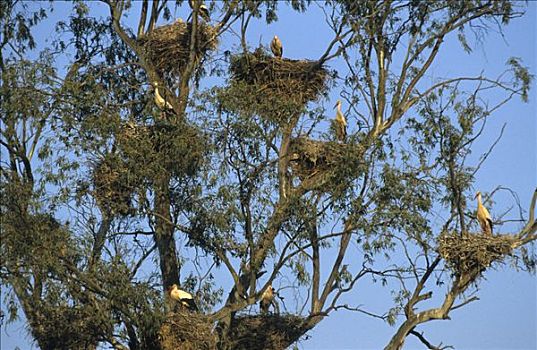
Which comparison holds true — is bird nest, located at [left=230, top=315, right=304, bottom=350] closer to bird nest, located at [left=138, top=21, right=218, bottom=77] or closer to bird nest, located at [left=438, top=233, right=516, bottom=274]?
bird nest, located at [left=438, top=233, right=516, bottom=274]

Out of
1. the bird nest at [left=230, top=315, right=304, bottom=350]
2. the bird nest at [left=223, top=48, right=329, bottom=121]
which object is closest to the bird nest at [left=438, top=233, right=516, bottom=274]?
the bird nest at [left=230, top=315, right=304, bottom=350]

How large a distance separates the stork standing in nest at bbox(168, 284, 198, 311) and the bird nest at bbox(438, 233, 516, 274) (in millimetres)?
3403

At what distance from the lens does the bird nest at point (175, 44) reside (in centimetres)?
1677

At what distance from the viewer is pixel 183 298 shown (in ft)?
48.3

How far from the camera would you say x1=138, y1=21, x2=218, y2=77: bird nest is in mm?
16766

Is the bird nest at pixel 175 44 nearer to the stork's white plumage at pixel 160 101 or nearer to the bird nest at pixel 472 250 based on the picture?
the stork's white plumage at pixel 160 101

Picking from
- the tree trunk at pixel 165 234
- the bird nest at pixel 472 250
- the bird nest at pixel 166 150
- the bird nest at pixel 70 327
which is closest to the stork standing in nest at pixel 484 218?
the bird nest at pixel 472 250

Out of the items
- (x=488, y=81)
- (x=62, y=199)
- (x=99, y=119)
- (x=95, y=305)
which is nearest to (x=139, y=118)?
(x=99, y=119)

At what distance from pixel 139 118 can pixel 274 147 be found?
6.75 feet

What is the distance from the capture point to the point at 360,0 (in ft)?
53.6

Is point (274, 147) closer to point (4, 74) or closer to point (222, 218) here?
point (222, 218)

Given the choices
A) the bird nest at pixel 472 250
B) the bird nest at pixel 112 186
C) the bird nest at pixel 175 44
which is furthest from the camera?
the bird nest at pixel 175 44

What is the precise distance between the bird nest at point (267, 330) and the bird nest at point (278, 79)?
2.87 meters

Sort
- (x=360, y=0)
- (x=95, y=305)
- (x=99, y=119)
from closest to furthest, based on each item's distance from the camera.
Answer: (x=95, y=305), (x=99, y=119), (x=360, y=0)
